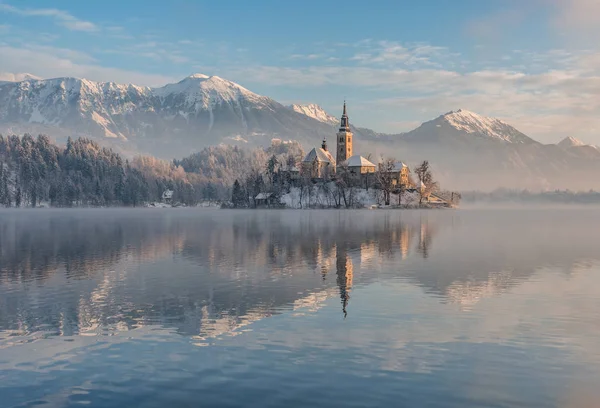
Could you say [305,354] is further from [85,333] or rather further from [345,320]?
[85,333]

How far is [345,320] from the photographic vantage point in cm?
2502

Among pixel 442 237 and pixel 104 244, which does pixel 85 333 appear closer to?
pixel 104 244

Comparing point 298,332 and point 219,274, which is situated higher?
point 219,274

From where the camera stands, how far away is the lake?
16156 millimetres

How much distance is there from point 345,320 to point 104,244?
143 ft

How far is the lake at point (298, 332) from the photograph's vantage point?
16156 millimetres

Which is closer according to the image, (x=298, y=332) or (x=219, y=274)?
(x=298, y=332)

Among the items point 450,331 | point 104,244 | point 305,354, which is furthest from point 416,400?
point 104,244

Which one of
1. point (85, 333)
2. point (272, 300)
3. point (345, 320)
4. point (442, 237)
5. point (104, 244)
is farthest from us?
point (442, 237)

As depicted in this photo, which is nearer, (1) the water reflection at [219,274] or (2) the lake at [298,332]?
(2) the lake at [298,332]

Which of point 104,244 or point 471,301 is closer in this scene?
point 471,301

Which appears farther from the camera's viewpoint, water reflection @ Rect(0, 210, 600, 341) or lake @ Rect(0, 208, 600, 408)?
water reflection @ Rect(0, 210, 600, 341)

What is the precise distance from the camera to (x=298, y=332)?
22.8 m

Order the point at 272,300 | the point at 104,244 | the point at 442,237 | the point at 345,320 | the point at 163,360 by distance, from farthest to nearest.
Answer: the point at 442,237, the point at 104,244, the point at 272,300, the point at 345,320, the point at 163,360
